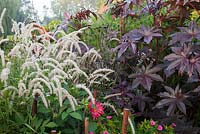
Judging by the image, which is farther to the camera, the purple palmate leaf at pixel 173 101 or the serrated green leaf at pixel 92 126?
the purple palmate leaf at pixel 173 101

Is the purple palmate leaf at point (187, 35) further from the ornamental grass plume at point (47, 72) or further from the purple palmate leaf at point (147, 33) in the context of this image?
the ornamental grass plume at point (47, 72)

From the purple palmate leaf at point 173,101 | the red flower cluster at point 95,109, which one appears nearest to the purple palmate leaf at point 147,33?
the purple palmate leaf at point 173,101

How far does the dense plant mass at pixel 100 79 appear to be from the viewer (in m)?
1.67

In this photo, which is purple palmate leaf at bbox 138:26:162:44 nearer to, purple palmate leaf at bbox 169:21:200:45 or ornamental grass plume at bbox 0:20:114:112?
purple palmate leaf at bbox 169:21:200:45

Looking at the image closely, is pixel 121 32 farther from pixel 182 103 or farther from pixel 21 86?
pixel 21 86

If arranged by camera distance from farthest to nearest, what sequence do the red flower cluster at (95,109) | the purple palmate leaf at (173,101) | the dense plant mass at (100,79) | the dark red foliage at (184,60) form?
the purple palmate leaf at (173,101), the dark red foliage at (184,60), the red flower cluster at (95,109), the dense plant mass at (100,79)

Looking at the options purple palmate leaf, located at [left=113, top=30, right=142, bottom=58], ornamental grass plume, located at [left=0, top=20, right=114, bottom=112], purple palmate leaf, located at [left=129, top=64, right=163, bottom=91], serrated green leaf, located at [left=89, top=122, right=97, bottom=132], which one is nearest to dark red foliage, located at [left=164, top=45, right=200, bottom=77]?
purple palmate leaf, located at [left=129, top=64, right=163, bottom=91]

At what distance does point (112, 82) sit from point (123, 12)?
60 centimetres

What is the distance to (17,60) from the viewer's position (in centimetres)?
189

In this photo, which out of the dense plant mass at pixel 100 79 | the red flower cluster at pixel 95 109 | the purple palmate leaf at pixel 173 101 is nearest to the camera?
the dense plant mass at pixel 100 79

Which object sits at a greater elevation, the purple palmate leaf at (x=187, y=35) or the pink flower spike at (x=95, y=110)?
the purple palmate leaf at (x=187, y=35)

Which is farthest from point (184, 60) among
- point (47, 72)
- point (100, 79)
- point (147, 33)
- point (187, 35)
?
point (47, 72)

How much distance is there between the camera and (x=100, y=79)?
218 centimetres

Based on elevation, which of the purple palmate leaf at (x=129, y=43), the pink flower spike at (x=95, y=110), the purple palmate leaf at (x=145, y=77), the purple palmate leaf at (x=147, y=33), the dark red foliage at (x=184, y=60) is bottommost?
the pink flower spike at (x=95, y=110)
